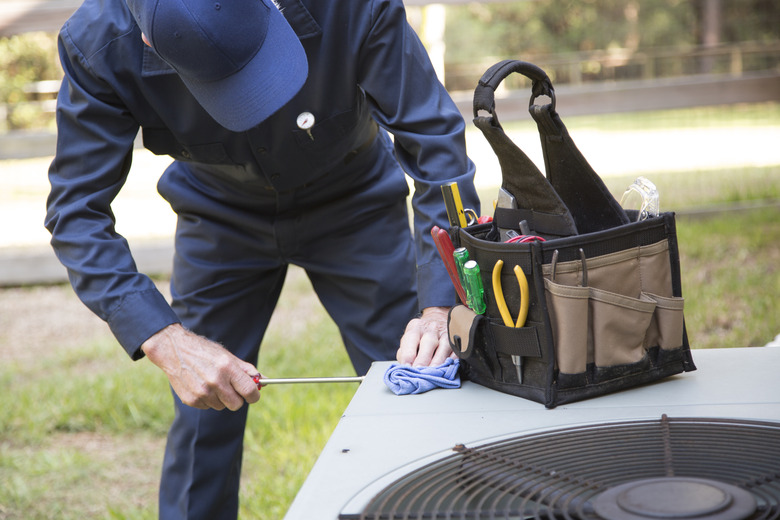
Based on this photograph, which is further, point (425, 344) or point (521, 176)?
point (425, 344)

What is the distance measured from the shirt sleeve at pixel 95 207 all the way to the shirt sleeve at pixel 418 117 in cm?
49

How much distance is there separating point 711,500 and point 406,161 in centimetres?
101

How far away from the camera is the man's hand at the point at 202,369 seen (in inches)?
54.2

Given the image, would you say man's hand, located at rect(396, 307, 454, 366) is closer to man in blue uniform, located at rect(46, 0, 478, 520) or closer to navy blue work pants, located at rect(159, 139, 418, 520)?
man in blue uniform, located at rect(46, 0, 478, 520)

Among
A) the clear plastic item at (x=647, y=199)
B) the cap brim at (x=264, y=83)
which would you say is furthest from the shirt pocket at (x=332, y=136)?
the clear plastic item at (x=647, y=199)

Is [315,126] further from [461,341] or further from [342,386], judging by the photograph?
[342,386]

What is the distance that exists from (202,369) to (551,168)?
64 cm

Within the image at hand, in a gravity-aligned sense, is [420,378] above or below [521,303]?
below

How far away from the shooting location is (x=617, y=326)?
1.16m

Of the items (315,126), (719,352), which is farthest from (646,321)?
(315,126)

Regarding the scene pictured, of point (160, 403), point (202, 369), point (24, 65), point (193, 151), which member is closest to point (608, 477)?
point (202, 369)

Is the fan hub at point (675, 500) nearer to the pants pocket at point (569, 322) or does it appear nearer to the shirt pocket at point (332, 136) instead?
the pants pocket at point (569, 322)

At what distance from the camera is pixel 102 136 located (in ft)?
5.31

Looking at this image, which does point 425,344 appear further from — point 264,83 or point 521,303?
point 264,83
